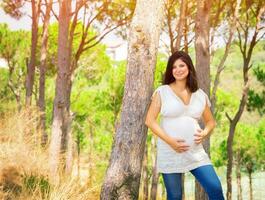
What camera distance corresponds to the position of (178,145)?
3.61 m

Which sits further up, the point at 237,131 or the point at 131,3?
the point at 131,3

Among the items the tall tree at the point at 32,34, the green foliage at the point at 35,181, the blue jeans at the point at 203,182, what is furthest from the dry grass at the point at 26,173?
the tall tree at the point at 32,34

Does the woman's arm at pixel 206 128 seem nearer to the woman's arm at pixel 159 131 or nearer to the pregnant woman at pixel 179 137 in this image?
the pregnant woman at pixel 179 137

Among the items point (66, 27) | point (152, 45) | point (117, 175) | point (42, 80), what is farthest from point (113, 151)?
point (42, 80)

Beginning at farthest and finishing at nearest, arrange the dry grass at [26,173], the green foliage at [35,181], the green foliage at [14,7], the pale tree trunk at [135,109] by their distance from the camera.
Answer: the green foliage at [14,7]
the green foliage at [35,181]
the dry grass at [26,173]
the pale tree trunk at [135,109]

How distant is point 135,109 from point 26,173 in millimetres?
2363

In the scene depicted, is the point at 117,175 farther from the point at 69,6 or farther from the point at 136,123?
the point at 69,6

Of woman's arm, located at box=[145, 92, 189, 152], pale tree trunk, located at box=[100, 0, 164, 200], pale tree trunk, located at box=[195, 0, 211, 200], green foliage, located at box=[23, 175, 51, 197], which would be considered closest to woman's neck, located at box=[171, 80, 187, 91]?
woman's arm, located at box=[145, 92, 189, 152]

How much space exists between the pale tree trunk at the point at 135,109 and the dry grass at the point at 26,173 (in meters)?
0.46

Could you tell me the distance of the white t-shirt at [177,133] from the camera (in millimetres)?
3666

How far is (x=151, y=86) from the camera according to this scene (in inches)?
178

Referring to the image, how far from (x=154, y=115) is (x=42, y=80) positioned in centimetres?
950

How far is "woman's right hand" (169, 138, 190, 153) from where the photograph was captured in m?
3.61

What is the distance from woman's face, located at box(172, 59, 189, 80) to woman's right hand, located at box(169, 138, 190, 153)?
1.58ft
